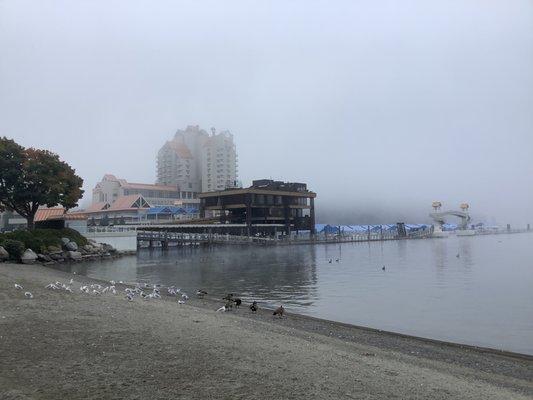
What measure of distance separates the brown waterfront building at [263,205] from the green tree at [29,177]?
193 feet

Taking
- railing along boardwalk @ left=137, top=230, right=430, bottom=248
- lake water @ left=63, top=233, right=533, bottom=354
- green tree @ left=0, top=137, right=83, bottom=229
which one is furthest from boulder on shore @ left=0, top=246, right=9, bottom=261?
railing along boardwalk @ left=137, top=230, right=430, bottom=248

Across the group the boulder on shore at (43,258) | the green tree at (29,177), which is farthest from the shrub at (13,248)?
the green tree at (29,177)

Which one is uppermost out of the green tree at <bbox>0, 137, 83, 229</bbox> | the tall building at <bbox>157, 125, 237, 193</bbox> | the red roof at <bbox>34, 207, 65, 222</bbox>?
the tall building at <bbox>157, 125, 237, 193</bbox>

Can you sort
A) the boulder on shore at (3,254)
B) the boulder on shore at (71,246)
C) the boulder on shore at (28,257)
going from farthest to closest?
the boulder on shore at (71,246), the boulder on shore at (28,257), the boulder on shore at (3,254)

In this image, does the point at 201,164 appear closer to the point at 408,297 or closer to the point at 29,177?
the point at 29,177

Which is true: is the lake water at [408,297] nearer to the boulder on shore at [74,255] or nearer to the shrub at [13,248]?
the shrub at [13,248]

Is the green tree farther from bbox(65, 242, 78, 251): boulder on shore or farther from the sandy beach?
the sandy beach

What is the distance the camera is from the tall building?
166000 mm

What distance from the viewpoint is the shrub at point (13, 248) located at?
1407 inches

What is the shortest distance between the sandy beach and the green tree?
39862 millimetres

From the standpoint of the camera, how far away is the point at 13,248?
35.9 meters

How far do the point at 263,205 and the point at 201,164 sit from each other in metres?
64.9

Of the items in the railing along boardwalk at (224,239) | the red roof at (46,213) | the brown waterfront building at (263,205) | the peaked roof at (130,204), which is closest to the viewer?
the red roof at (46,213)

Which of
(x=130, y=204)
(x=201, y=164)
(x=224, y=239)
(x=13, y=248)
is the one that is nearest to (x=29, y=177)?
(x=13, y=248)
